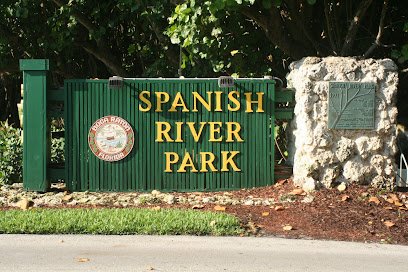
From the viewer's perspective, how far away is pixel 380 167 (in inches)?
436

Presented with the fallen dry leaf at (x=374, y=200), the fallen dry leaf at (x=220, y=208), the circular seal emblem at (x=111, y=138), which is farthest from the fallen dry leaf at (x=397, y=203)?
the circular seal emblem at (x=111, y=138)

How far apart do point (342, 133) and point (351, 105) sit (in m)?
0.44

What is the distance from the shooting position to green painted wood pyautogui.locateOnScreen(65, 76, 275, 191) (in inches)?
445

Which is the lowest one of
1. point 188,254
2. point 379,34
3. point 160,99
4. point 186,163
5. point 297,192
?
point 188,254

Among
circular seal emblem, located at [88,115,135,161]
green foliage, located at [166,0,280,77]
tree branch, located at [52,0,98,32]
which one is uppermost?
tree branch, located at [52,0,98,32]

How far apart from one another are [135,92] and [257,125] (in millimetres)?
1974

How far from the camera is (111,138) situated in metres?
11.3

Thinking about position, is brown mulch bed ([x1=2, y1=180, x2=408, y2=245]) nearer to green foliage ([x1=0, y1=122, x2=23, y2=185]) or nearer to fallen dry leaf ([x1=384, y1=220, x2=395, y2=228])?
fallen dry leaf ([x1=384, y1=220, x2=395, y2=228])

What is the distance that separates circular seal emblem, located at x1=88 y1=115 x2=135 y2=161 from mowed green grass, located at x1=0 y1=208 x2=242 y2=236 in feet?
6.78

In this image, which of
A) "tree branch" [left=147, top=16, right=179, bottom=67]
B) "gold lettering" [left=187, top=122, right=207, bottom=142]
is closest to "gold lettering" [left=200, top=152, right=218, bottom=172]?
"gold lettering" [left=187, top=122, right=207, bottom=142]

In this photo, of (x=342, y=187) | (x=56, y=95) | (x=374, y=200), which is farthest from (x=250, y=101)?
(x=56, y=95)

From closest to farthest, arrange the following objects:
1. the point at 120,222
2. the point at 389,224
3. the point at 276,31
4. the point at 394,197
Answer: the point at 120,222 → the point at 389,224 → the point at 394,197 → the point at 276,31

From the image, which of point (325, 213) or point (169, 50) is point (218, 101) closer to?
point (325, 213)

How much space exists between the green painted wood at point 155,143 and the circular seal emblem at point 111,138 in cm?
8
